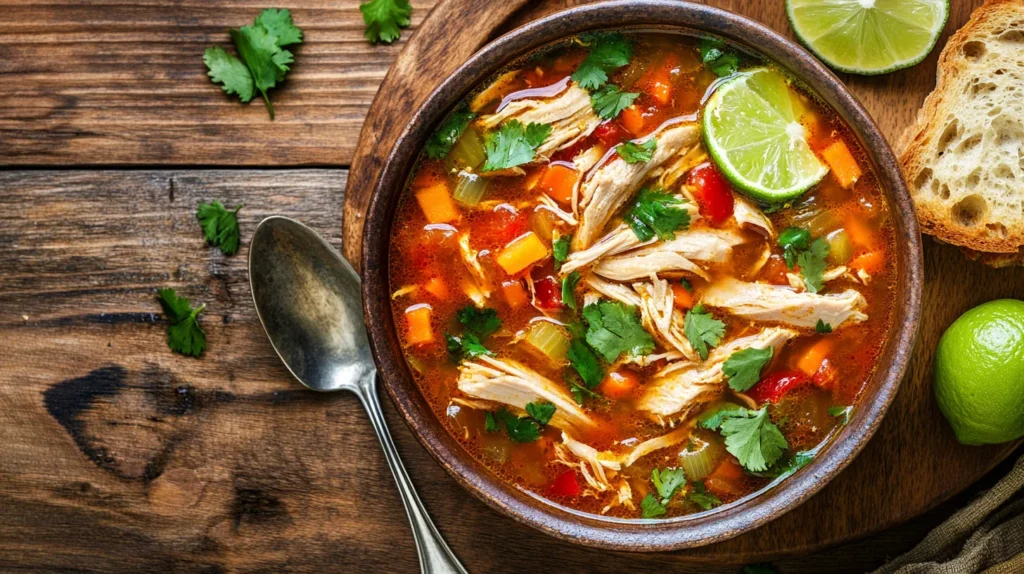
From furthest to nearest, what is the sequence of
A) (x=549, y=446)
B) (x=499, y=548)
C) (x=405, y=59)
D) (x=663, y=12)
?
(x=499, y=548) → (x=405, y=59) → (x=549, y=446) → (x=663, y=12)

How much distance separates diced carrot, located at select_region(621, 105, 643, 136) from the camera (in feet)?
9.25

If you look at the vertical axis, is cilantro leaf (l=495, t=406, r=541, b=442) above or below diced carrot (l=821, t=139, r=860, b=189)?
below

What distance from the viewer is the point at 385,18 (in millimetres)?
3256

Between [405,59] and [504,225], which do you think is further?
[405,59]

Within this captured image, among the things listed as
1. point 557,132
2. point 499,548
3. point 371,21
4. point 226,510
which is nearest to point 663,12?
point 557,132

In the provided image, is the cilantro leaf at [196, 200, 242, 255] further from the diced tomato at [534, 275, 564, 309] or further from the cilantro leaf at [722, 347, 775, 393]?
the cilantro leaf at [722, 347, 775, 393]

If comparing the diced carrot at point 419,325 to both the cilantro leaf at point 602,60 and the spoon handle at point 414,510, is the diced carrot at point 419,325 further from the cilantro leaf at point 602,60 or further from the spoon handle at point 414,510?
the cilantro leaf at point 602,60

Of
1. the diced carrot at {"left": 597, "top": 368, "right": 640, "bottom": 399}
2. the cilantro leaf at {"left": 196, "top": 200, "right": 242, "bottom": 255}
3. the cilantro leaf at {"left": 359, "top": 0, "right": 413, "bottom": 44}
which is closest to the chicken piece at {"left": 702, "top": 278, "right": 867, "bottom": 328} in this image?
the diced carrot at {"left": 597, "top": 368, "right": 640, "bottom": 399}

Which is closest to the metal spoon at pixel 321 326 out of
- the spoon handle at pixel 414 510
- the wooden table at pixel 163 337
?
the spoon handle at pixel 414 510

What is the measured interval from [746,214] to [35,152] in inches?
108

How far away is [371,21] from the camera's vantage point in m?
3.26

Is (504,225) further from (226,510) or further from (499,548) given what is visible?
(226,510)

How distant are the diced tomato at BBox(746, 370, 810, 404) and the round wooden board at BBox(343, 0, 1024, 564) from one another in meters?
0.47

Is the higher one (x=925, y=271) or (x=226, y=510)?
(x=925, y=271)
